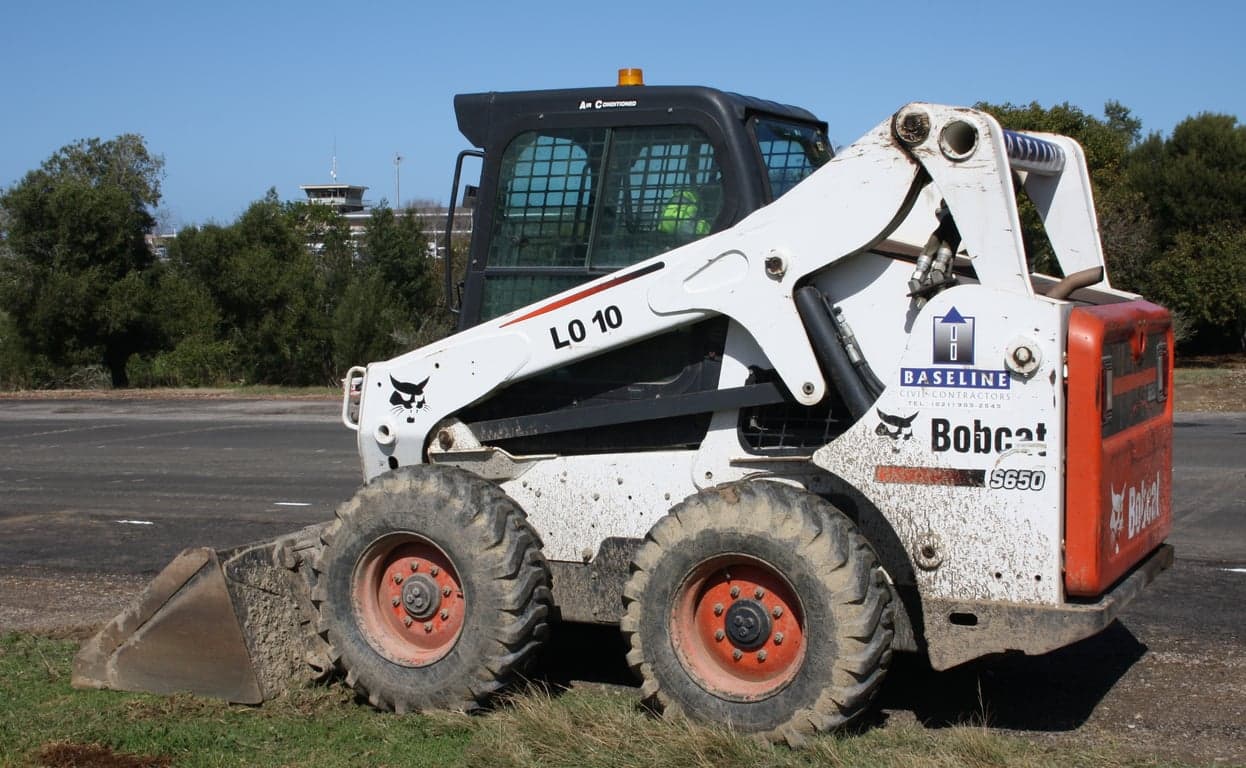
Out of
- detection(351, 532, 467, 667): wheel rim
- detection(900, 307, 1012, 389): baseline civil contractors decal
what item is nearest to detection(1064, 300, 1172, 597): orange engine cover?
detection(900, 307, 1012, 389): baseline civil contractors decal

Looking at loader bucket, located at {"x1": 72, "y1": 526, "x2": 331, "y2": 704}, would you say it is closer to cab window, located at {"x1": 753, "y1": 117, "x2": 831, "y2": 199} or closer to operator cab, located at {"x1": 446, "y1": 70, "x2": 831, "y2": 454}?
operator cab, located at {"x1": 446, "y1": 70, "x2": 831, "y2": 454}

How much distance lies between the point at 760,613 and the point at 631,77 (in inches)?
95.3

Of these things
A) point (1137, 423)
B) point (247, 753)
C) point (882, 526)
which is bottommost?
point (247, 753)

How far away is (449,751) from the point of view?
Result: 5.11 m

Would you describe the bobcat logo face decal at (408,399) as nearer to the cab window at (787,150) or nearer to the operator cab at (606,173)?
the operator cab at (606,173)

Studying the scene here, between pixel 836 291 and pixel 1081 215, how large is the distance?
55.6 inches

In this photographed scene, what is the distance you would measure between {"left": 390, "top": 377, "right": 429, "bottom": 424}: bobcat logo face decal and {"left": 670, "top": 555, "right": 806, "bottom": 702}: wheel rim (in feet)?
5.19

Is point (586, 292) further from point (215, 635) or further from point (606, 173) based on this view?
point (215, 635)

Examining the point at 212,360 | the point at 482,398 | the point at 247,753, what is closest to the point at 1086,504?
the point at 482,398

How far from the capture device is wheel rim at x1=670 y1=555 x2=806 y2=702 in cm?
507

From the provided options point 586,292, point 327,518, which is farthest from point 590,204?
point 327,518

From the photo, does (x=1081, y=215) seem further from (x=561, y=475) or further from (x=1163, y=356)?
(x=561, y=475)

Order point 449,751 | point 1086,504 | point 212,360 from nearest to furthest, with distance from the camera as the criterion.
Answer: point 1086,504 < point 449,751 < point 212,360

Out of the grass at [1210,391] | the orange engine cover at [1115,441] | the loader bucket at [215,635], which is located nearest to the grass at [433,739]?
the loader bucket at [215,635]
